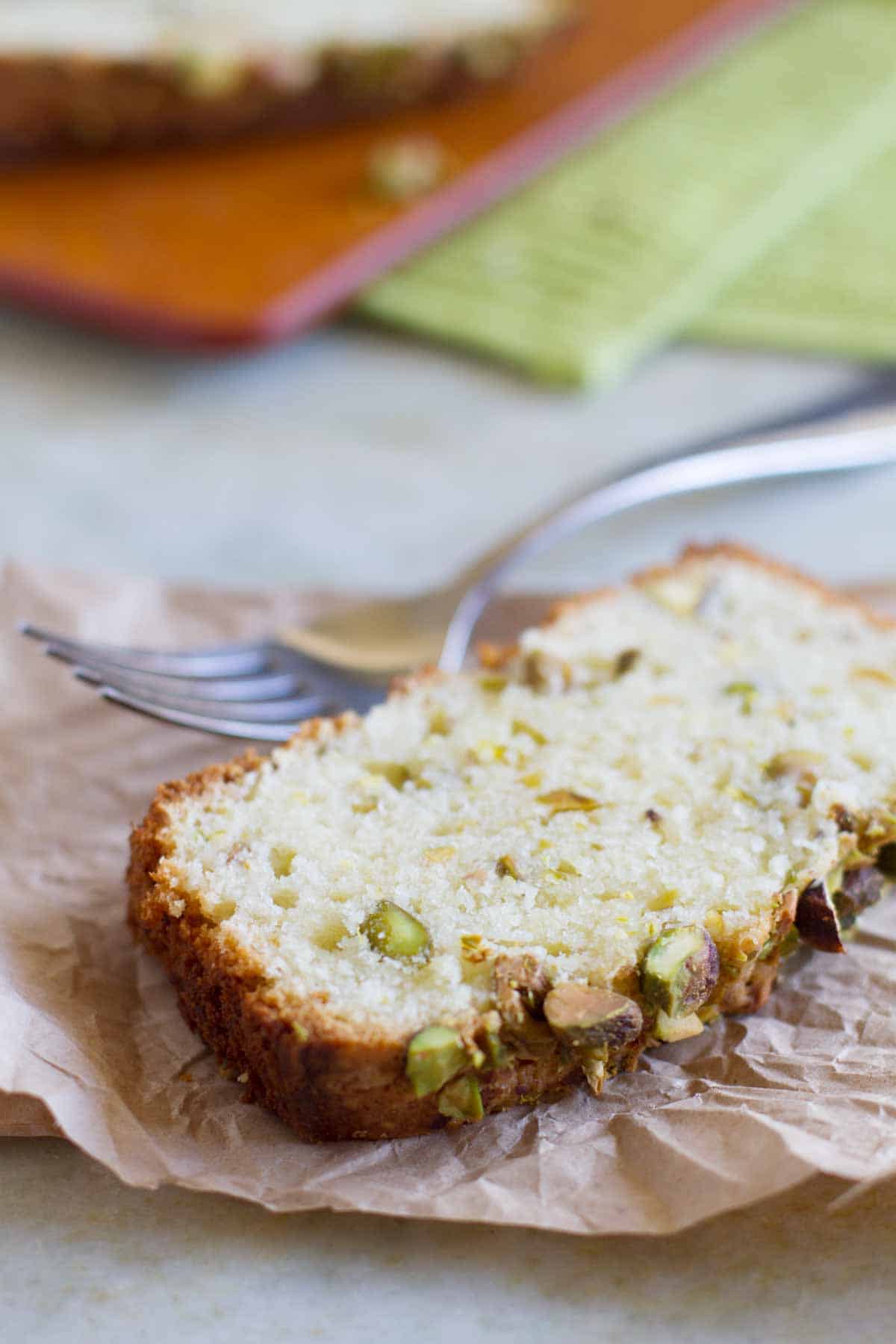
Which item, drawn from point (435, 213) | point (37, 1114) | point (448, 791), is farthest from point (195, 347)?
point (37, 1114)

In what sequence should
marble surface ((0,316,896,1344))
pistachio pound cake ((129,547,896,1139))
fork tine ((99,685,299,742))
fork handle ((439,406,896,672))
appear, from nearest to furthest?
marble surface ((0,316,896,1344)), pistachio pound cake ((129,547,896,1139)), fork tine ((99,685,299,742)), fork handle ((439,406,896,672))

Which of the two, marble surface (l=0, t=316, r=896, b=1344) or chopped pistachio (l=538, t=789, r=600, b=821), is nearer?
marble surface (l=0, t=316, r=896, b=1344)

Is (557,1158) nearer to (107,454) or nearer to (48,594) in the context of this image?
(48,594)

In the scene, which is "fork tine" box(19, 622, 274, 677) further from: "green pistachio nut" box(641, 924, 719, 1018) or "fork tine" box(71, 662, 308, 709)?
"green pistachio nut" box(641, 924, 719, 1018)

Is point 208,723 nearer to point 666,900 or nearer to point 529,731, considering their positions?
point 529,731

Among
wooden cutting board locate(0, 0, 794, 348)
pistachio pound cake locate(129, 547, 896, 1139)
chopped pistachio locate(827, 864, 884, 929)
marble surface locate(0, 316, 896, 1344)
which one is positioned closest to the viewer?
marble surface locate(0, 316, 896, 1344)

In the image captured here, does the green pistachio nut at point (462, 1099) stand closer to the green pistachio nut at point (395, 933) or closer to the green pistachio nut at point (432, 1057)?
the green pistachio nut at point (432, 1057)

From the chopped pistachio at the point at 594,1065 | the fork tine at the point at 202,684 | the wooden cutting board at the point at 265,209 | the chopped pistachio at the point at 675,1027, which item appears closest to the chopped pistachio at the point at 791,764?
the chopped pistachio at the point at 675,1027

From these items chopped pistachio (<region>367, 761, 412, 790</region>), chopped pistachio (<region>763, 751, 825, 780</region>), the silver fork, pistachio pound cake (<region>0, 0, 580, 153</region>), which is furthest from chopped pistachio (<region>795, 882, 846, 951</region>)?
pistachio pound cake (<region>0, 0, 580, 153</region>)
